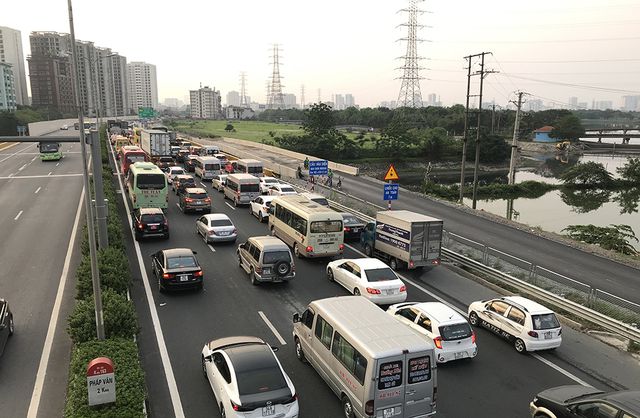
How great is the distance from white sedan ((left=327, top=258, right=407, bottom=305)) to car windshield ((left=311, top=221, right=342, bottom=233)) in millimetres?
3398

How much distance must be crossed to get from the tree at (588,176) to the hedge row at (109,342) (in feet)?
226

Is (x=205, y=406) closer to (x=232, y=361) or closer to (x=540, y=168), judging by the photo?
(x=232, y=361)

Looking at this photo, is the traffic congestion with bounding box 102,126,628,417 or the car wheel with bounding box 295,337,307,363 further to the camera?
the car wheel with bounding box 295,337,307,363

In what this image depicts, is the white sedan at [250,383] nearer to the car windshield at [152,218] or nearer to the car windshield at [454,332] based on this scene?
the car windshield at [454,332]

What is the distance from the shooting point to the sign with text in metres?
9.04

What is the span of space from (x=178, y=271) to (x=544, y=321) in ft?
41.6

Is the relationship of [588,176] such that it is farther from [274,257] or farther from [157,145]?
[274,257]

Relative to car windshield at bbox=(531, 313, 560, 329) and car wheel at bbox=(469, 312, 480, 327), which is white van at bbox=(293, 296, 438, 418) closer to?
car windshield at bbox=(531, 313, 560, 329)

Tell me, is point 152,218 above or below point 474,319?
above

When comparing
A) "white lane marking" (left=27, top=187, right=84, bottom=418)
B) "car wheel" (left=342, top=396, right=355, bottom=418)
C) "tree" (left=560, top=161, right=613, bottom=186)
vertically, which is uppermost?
"car wheel" (left=342, top=396, right=355, bottom=418)

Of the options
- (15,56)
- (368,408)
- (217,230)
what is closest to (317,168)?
(217,230)

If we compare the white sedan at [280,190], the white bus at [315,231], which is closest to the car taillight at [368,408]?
the white bus at [315,231]

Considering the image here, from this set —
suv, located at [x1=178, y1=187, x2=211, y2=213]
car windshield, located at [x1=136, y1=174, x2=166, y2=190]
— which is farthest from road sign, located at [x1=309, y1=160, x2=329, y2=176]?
car windshield, located at [x1=136, y1=174, x2=166, y2=190]

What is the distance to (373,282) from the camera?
57.9 ft
